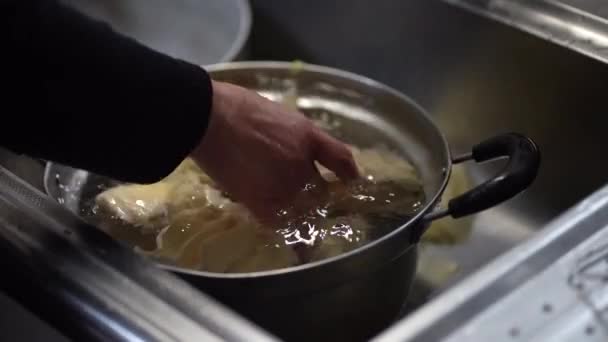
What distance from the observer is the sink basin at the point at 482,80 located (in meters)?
0.75

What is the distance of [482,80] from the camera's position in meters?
0.81

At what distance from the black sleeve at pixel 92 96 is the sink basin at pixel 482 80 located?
15.6 inches

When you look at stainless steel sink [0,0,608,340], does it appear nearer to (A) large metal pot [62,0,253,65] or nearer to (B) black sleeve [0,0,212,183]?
(A) large metal pot [62,0,253,65]

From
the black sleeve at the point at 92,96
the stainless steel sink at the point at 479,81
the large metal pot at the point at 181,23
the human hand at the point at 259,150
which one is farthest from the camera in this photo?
the large metal pot at the point at 181,23

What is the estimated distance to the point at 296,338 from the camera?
570 millimetres

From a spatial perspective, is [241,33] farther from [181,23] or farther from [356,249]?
[356,249]

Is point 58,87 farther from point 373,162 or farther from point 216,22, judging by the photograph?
point 216,22

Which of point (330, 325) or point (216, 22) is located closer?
point (330, 325)

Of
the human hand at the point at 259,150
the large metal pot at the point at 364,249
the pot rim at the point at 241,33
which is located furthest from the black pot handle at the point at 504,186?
the pot rim at the point at 241,33

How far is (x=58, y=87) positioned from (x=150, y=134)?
0.06m

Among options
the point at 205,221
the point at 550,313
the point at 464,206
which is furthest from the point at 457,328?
the point at 205,221

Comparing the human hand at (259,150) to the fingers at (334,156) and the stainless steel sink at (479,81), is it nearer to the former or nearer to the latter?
the fingers at (334,156)

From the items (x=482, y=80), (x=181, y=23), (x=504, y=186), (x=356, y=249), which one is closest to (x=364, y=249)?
(x=356, y=249)

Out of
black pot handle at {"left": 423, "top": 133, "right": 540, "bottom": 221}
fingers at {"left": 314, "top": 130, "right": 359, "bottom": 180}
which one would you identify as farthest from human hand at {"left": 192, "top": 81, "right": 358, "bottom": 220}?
black pot handle at {"left": 423, "top": 133, "right": 540, "bottom": 221}
